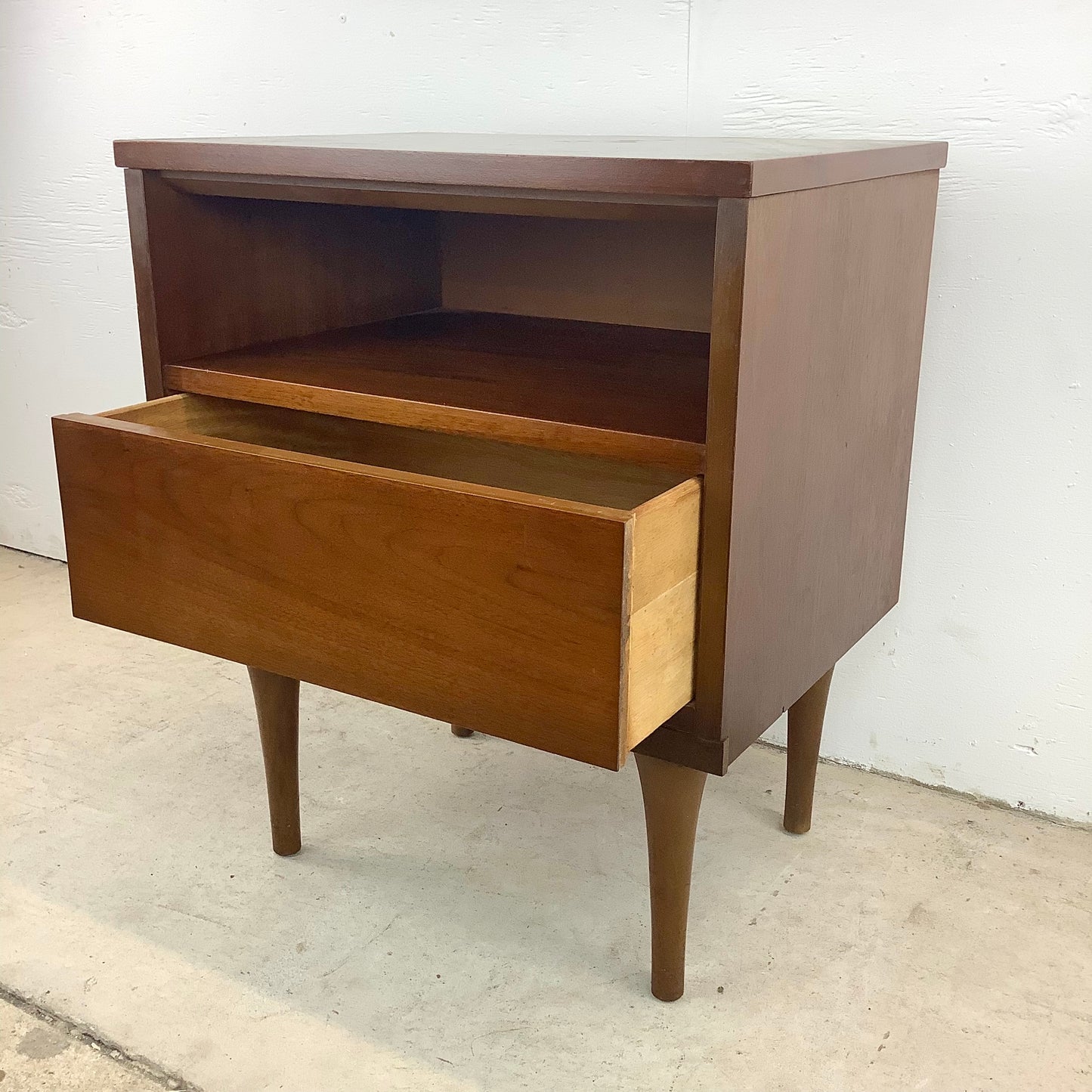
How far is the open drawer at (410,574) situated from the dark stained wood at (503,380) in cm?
5

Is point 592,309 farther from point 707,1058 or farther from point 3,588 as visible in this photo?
point 3,588

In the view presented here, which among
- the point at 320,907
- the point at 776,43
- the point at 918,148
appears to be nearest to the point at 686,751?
the point at 320,907

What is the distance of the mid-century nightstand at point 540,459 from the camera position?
0.74 meters

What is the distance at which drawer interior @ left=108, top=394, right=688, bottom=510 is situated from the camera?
94 centimetres

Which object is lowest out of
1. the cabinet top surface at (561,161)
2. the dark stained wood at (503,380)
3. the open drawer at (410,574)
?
the open drawer at (410,574)

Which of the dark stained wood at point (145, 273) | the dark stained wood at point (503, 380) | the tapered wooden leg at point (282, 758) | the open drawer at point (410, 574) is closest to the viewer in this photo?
the open drawer at point (410, 574)

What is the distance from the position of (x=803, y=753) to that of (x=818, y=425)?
41 cm

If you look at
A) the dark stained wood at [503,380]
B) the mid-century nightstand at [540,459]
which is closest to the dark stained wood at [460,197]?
the mid-century nightstand at [540,459]

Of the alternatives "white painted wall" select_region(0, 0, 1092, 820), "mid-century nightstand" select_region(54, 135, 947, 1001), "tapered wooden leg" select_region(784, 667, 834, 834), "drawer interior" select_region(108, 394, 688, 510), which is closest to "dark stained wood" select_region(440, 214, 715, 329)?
"mid-century nightstand" select_region(54, 135, 947, 1001)

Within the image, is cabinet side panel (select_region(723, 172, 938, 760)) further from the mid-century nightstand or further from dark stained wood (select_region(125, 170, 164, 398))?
dark stained wood (select_region(125, 170, 164, 398))

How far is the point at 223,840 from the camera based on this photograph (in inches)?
46.9

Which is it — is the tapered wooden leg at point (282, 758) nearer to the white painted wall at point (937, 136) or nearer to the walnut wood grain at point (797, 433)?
the walnut wood grain at point (797, 433)

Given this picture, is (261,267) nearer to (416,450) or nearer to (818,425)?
(416,450)

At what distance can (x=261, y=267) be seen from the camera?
43.9 inches
